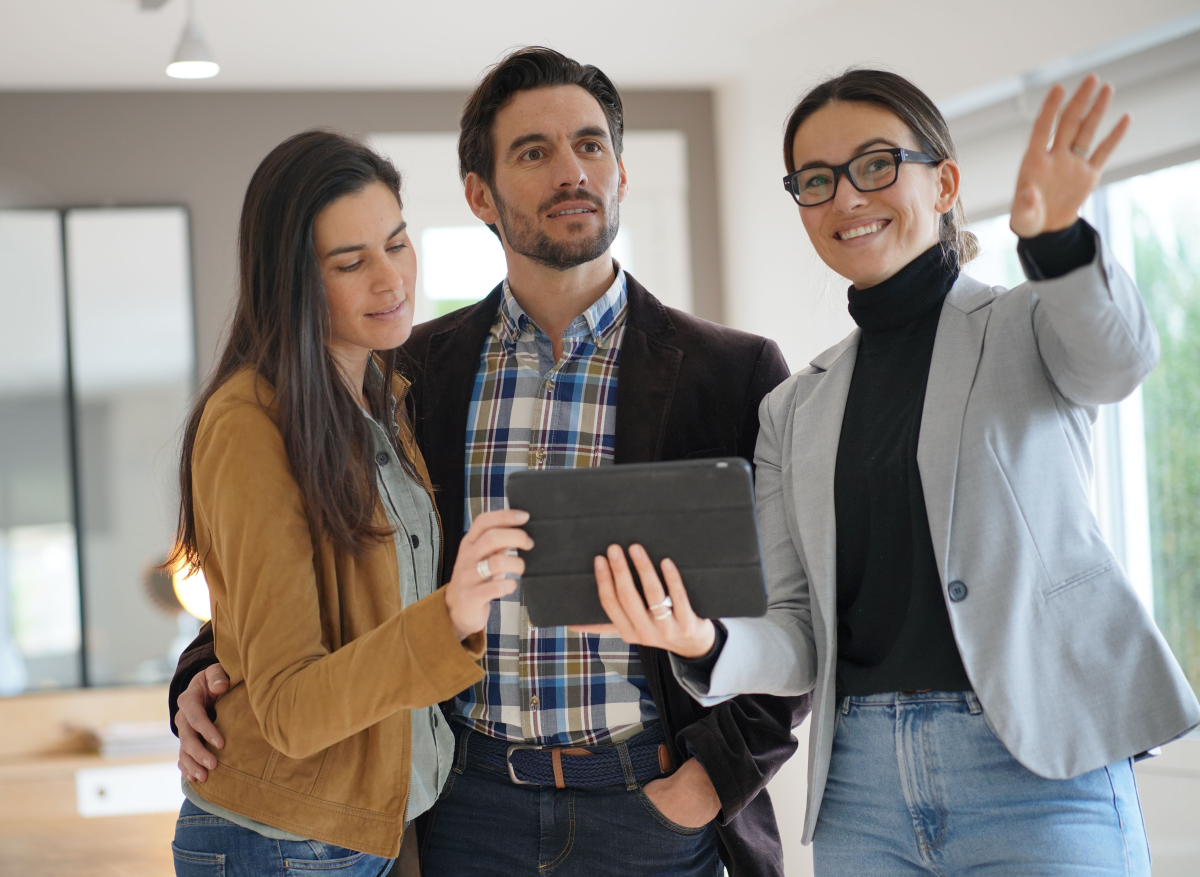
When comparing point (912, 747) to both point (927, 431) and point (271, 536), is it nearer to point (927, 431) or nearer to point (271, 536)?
point (927, 431)

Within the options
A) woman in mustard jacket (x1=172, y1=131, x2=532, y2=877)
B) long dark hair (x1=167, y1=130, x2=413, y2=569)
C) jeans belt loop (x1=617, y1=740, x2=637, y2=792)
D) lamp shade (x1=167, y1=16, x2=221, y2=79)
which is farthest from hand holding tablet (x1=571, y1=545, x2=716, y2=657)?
lamp shade (x1=167, y1=16, x2=221, y2=79)

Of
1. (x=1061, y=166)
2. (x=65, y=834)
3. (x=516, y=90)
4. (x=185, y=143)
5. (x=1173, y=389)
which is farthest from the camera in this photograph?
(x=185, y=143)

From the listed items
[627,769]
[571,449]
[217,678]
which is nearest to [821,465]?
[571,449]

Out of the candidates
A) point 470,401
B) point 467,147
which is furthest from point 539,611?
point 467,147

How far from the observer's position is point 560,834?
67.1 inches

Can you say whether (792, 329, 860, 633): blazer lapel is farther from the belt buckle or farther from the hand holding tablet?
the belt buckle

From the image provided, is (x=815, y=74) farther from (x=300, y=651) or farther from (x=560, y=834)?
(x=300, y=651)

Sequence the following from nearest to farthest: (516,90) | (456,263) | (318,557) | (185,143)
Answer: (318,557) → (516,90) → (185,143) → (456,263)

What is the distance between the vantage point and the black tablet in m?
1.21

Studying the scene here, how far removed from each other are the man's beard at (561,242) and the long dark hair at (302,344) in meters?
0.37

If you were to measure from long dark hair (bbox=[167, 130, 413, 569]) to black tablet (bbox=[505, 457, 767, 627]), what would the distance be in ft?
1.00

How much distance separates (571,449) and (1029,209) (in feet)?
2.76

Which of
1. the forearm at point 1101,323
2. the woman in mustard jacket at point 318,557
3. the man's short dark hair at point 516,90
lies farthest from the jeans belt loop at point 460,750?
the forearm at point 1101,323

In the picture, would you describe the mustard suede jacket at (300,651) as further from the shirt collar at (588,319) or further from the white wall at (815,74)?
the white wall at (815,74)
